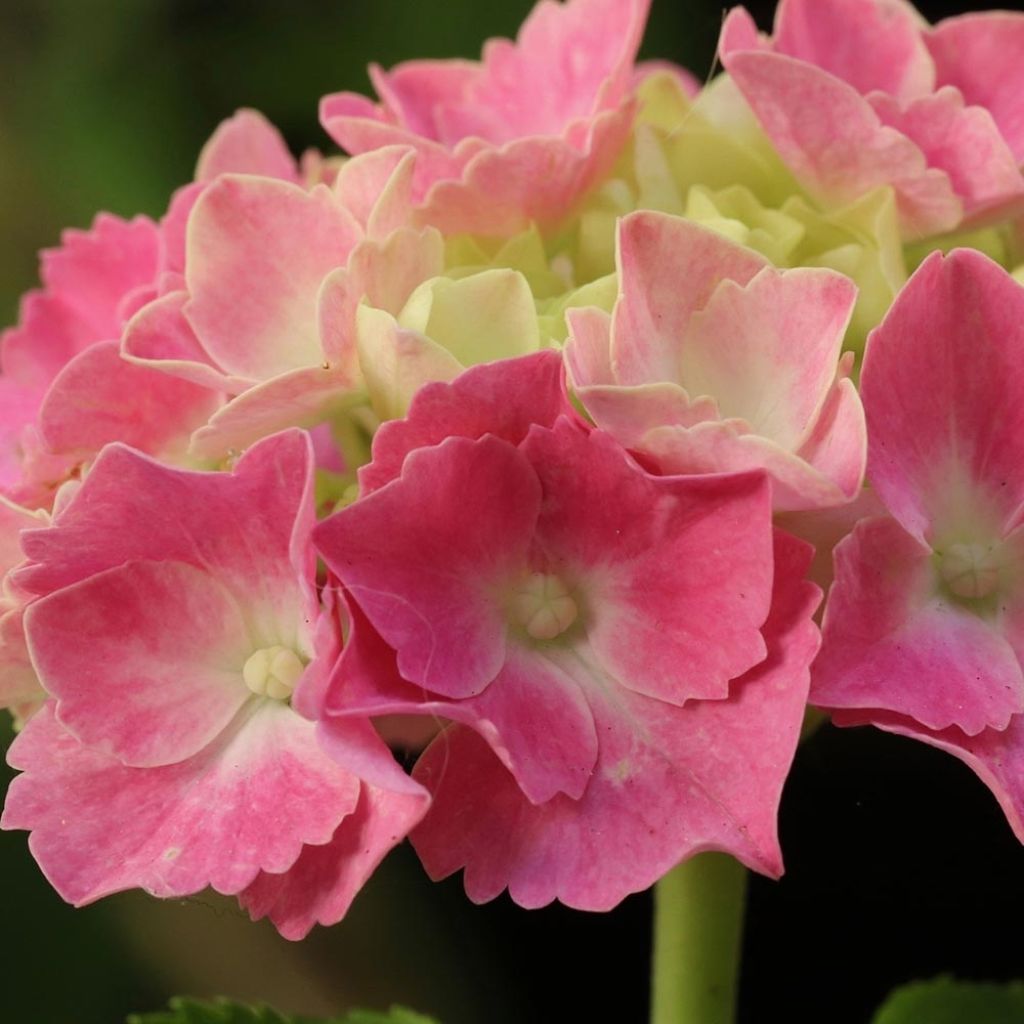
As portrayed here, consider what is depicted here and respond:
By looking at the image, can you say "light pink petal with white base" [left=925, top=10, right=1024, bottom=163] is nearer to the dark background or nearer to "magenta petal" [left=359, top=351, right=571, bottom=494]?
"magenta petal" [left=359, top=351, right=571, bottom=494]

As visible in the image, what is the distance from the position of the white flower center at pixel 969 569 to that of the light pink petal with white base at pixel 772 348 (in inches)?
2.7

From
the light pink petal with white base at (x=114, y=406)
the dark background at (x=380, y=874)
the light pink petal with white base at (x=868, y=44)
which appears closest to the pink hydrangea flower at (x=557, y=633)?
the light pink petal with white base at (x=114, y=406)

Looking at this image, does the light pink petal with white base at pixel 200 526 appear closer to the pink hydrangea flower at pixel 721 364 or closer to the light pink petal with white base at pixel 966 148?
the pink hydrangea flower at pixel 721 364

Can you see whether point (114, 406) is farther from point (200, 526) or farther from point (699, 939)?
point (699, 939)

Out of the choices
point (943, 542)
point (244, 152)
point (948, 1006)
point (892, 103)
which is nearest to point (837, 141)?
point (892, 103)

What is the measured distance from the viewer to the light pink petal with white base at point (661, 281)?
0.43 metres

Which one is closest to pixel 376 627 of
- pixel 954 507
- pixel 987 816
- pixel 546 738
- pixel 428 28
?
pixel 546 738

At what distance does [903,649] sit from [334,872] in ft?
0.54

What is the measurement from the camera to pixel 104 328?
24.4 inches

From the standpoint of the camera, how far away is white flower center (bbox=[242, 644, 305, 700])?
1.49 feet

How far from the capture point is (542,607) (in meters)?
0.45

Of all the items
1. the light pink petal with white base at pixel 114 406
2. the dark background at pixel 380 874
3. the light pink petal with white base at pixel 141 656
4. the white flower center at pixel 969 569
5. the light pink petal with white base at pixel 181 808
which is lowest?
the dark background at pixel 380 874

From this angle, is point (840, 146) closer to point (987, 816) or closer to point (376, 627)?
point (376, 627)

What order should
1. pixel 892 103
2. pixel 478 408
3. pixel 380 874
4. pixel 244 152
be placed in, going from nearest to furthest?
1. pixel 478 408
2. pixel 892 103
3. pixel 244 152
4. pixel 380 874
